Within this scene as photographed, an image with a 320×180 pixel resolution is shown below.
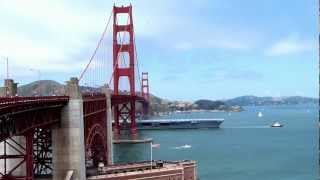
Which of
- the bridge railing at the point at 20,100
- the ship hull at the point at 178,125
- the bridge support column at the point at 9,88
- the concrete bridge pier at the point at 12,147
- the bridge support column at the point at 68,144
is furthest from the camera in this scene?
the ship hull at the point at 178,125

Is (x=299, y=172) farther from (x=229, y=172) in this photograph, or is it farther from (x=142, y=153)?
→ (x=142, y=153)

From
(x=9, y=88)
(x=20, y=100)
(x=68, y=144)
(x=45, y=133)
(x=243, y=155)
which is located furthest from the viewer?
(x=243, y=155)

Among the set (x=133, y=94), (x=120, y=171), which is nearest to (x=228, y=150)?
(x=133, y=94)

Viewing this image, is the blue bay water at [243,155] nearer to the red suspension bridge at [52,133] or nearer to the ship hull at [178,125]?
the red suspension bridge at [52,133]

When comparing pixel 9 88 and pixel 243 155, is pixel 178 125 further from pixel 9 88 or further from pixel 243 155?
pixel 9 88

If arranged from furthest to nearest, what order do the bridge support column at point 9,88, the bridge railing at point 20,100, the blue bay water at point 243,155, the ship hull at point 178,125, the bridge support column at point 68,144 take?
the ship hull at point 178,125
the blue bay water at point 243,155
the bridge support column at point 9,88
the bridge support column at point 68,144
the bridge railing at point 20,100

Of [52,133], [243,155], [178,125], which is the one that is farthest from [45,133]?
[178,125]

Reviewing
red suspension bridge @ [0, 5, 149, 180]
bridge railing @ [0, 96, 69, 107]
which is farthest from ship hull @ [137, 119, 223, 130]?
bridge railing @ [0, 96, 69, 107]

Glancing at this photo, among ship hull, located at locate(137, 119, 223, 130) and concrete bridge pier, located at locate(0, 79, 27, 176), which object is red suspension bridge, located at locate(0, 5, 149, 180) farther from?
ship hull, located at locate(137, 119, 223, 130)

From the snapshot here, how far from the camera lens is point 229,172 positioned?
6769 centimetres

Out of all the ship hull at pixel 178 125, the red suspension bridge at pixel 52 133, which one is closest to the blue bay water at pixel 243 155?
the red suspension bridge at pixel 52 133

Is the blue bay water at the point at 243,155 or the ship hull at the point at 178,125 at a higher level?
the ship hull at the point at 178,125

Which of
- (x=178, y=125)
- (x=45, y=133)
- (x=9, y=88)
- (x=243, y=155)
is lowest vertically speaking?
(x=243, y=155)

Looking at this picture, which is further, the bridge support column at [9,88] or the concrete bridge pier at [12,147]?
the bridge support column at [9,88]
